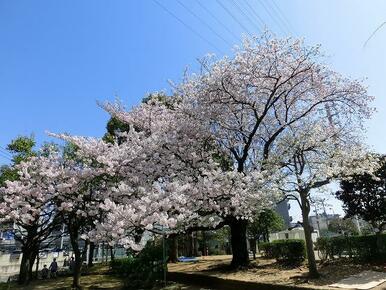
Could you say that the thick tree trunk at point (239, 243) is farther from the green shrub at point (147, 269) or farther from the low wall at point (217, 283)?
the green shrub at point (147, 269)

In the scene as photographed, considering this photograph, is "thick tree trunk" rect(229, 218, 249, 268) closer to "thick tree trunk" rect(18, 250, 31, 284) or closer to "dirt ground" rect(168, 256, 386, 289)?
"dirt ground" rect(168, 256, 386, 289)

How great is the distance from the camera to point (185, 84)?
59.2ft

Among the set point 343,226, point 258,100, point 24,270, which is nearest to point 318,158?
point 258,100

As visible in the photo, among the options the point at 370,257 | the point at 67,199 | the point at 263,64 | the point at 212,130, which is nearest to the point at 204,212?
the point at 212,130

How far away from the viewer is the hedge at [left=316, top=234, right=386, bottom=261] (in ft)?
50.8

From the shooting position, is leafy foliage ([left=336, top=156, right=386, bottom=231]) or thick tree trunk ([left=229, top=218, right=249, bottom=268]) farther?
leafy foliage ([left=336, top=156, right=386, bottom=231])

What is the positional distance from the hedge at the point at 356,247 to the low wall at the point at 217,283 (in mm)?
5929

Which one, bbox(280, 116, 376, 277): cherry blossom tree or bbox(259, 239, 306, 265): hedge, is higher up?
bbox(280, 116, 376, 277): cherry blossom tree

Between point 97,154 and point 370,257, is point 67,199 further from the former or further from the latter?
point 370,257

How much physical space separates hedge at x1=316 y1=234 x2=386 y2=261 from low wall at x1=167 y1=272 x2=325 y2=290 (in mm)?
5929

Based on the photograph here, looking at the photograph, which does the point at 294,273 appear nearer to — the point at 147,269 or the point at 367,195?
the point at 147,269

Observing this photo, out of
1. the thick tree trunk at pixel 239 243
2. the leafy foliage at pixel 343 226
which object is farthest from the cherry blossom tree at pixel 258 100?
Answer: the leafy foliage at pixel 343 226

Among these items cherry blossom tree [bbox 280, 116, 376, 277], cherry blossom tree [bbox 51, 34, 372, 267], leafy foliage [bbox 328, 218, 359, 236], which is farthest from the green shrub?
leafy foliage [bbox 328, 218, 359, 236]

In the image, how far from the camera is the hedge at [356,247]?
15469 millimetres
